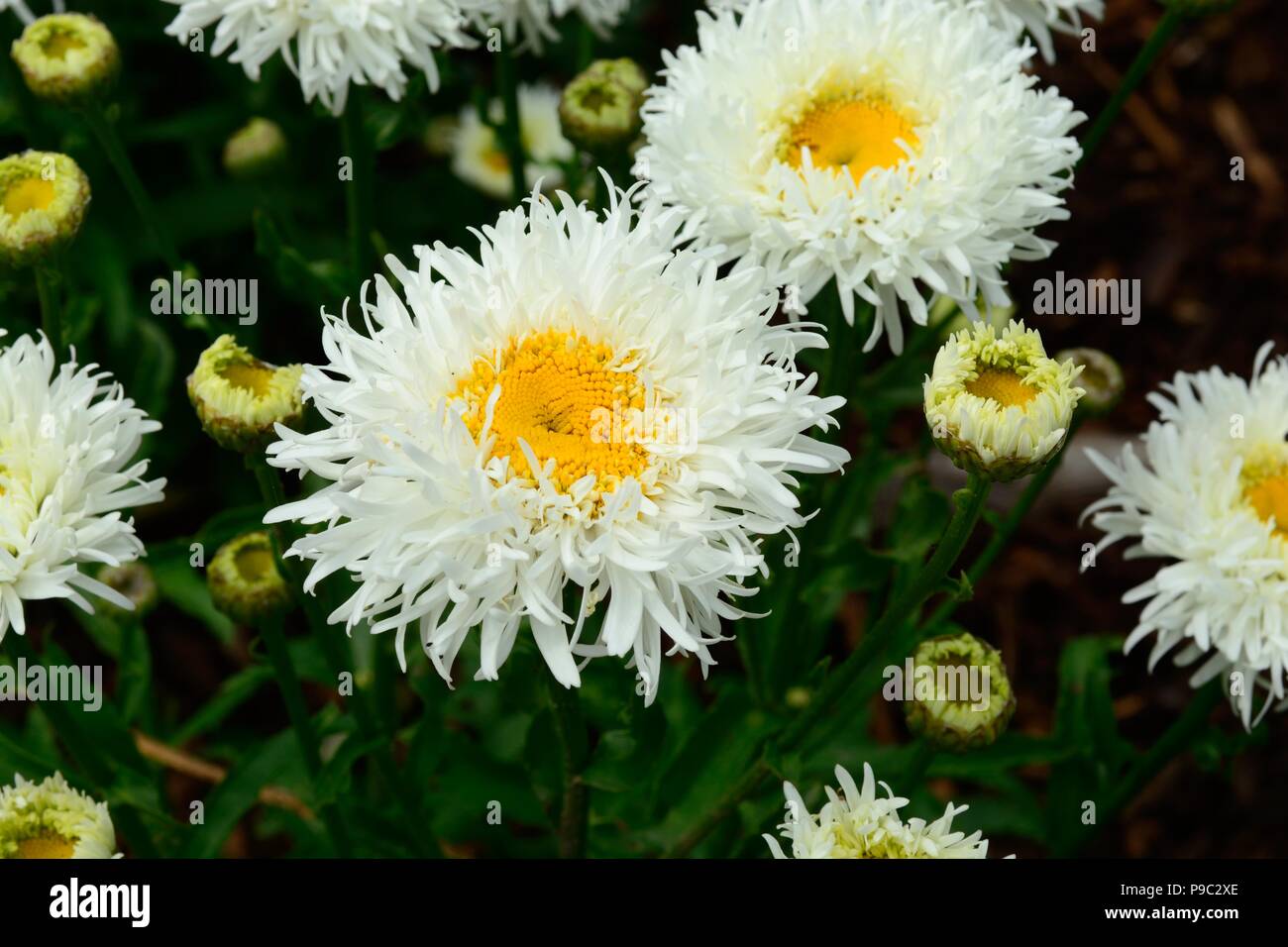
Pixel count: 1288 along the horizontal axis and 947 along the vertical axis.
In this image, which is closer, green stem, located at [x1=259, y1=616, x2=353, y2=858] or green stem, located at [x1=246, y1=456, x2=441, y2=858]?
green stem, located at [x1=246, y1=456, x2=441, y2=858]

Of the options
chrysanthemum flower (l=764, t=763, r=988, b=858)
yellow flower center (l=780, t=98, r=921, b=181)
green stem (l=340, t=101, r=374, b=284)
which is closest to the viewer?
chrysanthemum flower (l=764, t=763, r=988, b=858)

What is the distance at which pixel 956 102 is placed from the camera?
328 centimetres

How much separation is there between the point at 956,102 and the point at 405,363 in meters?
1.49

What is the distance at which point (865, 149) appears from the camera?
3.43 meters

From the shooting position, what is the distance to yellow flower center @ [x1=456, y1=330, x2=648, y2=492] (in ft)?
8.39

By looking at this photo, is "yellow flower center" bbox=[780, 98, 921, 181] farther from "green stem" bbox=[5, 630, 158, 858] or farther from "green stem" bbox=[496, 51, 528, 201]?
"green stem" bbox=[5, 630, 158, 858]

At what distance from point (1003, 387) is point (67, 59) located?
7.40 ft

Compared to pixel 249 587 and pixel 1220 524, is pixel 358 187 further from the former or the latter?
pixel 1220 524

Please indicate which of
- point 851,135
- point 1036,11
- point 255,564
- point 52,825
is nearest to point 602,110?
point 851,135

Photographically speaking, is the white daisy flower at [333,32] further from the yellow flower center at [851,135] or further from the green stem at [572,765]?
the green stem at [572,765]

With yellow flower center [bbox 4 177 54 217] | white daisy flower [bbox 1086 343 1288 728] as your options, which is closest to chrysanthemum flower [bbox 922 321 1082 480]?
white daisy flower [bbox 1086 343 1288 728]

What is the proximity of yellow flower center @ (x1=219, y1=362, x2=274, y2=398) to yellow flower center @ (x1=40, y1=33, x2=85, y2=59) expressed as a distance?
104cm

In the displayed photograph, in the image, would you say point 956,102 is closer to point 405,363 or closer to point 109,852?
point 405,363
